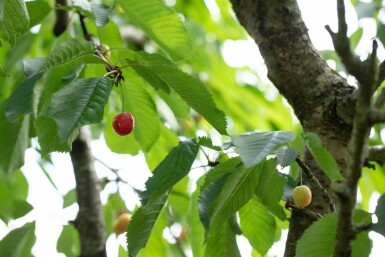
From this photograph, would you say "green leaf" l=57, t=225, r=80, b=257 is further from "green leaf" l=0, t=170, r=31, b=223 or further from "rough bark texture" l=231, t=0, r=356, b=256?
"rough bark texture" l=231, t=0, r=356, b=256

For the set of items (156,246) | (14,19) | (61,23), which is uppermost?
(61,23)

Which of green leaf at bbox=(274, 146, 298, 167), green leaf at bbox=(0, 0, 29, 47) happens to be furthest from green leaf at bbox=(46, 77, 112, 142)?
green leaf at bbox=(274, 146, 298, 167)

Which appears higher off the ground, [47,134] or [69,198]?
[47,134]

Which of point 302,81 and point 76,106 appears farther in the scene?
point 302,81

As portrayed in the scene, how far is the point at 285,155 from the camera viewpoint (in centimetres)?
96

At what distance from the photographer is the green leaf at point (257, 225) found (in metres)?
1.33

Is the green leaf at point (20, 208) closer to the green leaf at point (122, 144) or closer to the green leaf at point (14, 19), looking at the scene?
the green leaf at point (122, 144)

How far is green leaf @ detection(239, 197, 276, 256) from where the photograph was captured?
1327 millimetres

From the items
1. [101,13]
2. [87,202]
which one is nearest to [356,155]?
[101,13]

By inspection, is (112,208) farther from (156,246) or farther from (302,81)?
(302,81)

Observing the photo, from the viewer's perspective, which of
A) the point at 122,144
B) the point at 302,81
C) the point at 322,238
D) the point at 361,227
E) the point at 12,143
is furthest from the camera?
the point at 122,144

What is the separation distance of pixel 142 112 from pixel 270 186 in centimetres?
45

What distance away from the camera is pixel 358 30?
6.08ft

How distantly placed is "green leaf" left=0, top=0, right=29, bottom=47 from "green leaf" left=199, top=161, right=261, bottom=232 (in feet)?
1.28
